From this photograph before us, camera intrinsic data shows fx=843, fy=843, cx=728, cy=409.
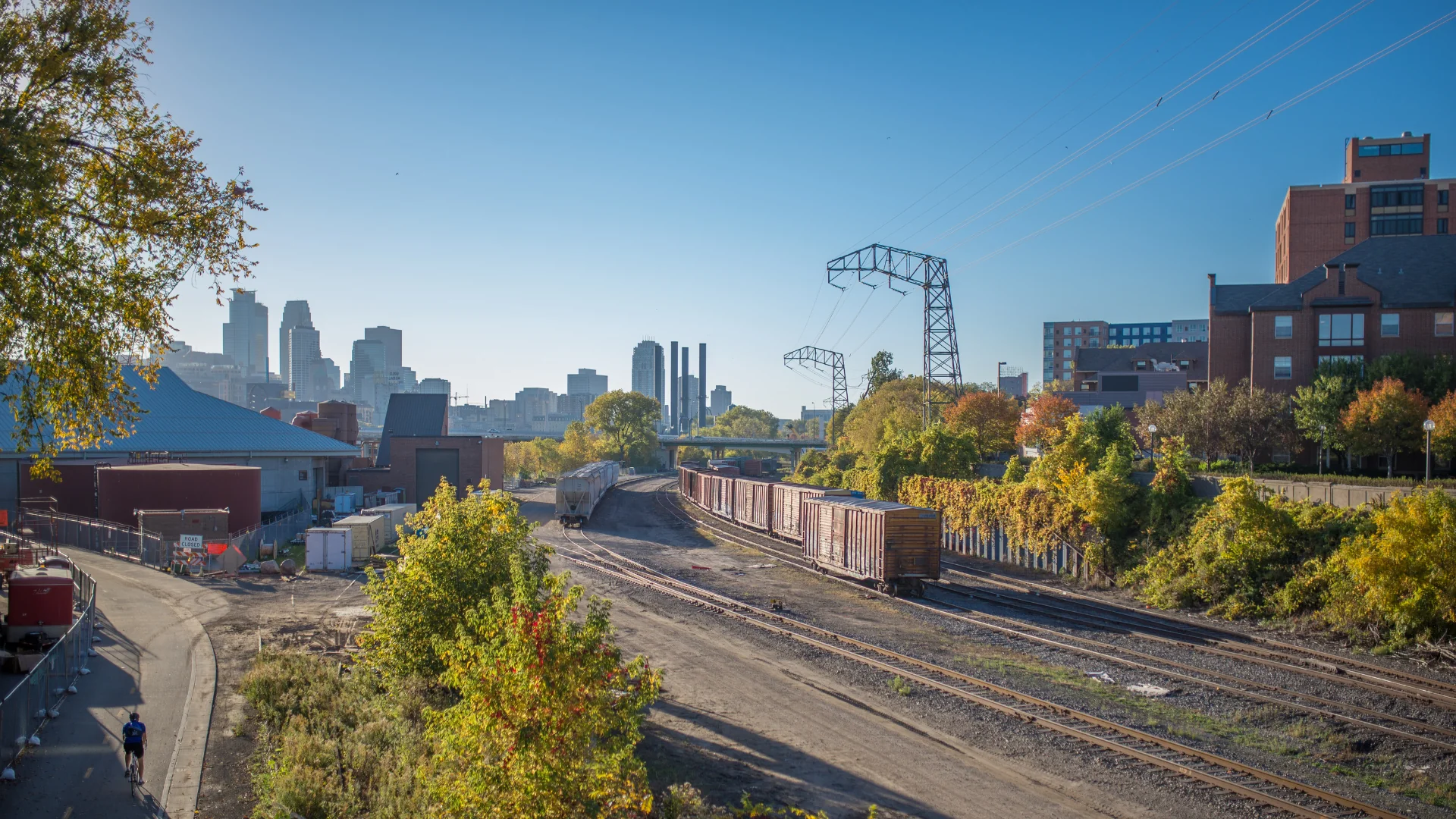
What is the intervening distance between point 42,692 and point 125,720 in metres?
1.55

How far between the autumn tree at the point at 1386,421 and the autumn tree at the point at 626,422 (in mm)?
100092

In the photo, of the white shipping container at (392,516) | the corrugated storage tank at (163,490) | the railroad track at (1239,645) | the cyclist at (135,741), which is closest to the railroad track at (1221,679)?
the railroad track at (1239,645)

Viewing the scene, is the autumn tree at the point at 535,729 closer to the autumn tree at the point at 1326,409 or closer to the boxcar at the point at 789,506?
the boxcar at the point at 789,506

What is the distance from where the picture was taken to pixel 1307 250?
231 ft

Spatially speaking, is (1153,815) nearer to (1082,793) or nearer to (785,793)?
(1082,793)

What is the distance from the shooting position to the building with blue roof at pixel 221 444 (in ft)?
176

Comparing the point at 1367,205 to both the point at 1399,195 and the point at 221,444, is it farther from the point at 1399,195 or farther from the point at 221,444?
the point at 221,444

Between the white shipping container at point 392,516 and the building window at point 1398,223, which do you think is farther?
the building window at point 1398,223

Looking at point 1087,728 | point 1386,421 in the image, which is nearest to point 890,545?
point 1087,728

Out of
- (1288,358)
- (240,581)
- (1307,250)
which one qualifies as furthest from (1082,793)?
(1307,250)

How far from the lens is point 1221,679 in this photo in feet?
62.5

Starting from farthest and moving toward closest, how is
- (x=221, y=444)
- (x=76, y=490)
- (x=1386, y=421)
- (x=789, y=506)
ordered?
(x=221, y=444) < (x=76, y=490) < (x=789, y=506) < (x=1386, y=421)

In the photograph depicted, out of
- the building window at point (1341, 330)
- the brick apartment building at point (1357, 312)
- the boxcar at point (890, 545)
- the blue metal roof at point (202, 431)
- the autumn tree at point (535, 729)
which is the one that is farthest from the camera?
the blue metal roof at point (202, 431)

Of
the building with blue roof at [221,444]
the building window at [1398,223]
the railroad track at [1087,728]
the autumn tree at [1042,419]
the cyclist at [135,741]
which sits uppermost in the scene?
the building window at [1398,223]
